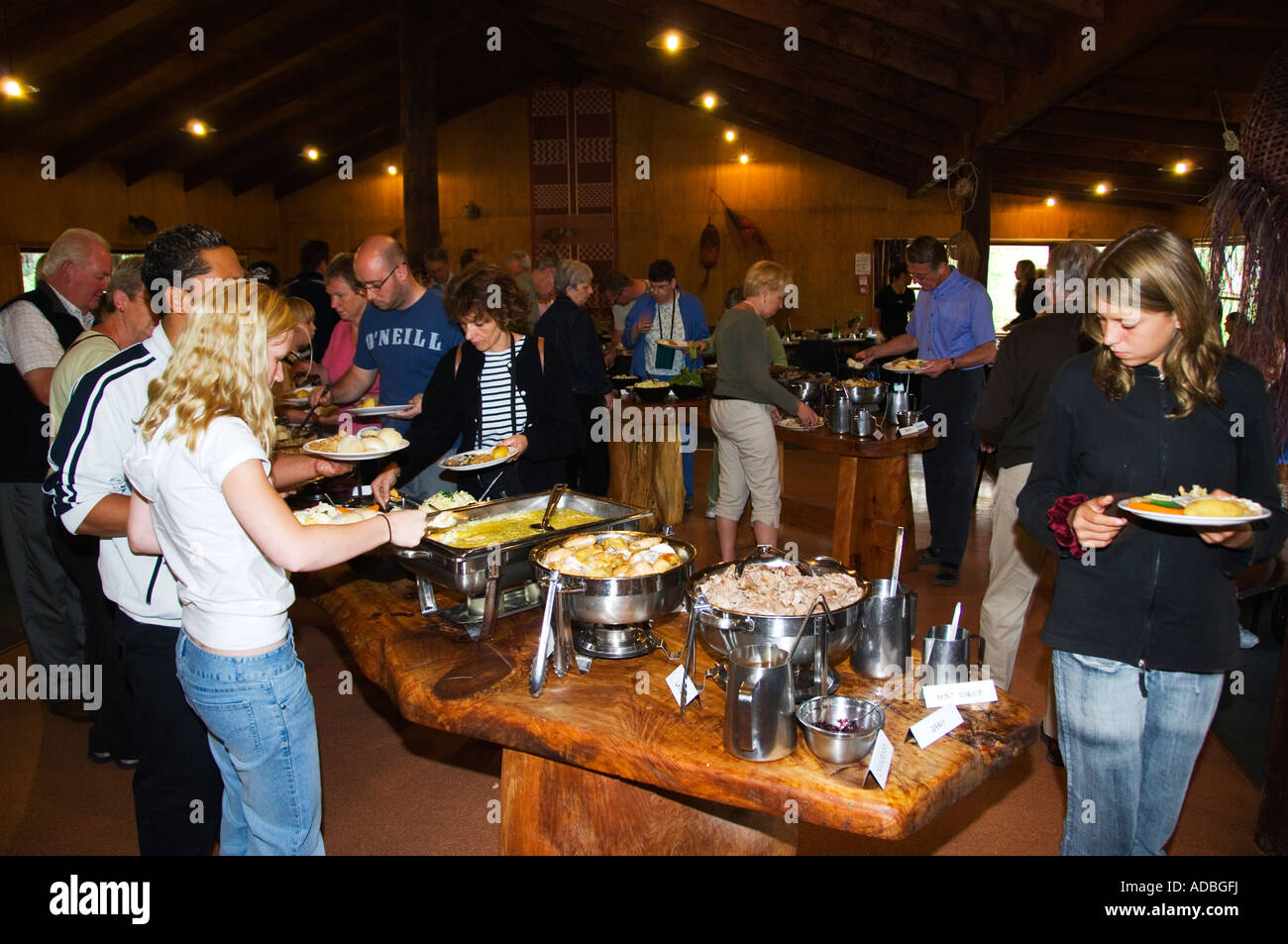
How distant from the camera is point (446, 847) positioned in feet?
8.54

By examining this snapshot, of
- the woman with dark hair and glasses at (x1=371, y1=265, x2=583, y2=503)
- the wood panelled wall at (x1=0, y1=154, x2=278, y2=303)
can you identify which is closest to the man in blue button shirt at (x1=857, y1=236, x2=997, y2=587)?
the woman with dark hair and glasses at (x1=371, y1=265, x2=583, y2=503)

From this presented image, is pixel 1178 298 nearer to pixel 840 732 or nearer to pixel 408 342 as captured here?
pixel 840 732

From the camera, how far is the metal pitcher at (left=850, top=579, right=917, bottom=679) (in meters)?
1.84

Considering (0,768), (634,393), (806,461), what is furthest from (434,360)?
(806,461)

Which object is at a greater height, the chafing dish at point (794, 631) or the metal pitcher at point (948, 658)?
the chafing dish at point (794, 631)

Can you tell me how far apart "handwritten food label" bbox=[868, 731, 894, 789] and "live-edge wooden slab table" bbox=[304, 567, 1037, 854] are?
20 millimetres

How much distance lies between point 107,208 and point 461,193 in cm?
486

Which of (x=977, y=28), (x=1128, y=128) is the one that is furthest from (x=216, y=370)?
(x=1128, y=128)

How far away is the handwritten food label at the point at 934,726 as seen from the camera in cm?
160

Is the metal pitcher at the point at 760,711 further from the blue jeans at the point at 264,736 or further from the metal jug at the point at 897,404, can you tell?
the metal jug at the point at 897,404

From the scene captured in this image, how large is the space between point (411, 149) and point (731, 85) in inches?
170

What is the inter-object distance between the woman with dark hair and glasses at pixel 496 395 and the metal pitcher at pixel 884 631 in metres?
1.35

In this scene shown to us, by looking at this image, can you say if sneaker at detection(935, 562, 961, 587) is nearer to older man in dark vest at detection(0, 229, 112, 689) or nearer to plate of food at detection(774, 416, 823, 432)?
plate of food at detection(774, 416, 823, 432)

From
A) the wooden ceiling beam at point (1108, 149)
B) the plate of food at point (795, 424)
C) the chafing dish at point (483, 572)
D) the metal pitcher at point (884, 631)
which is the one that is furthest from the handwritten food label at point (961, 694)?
the wooden ceiling beam at point (1108, 149)
